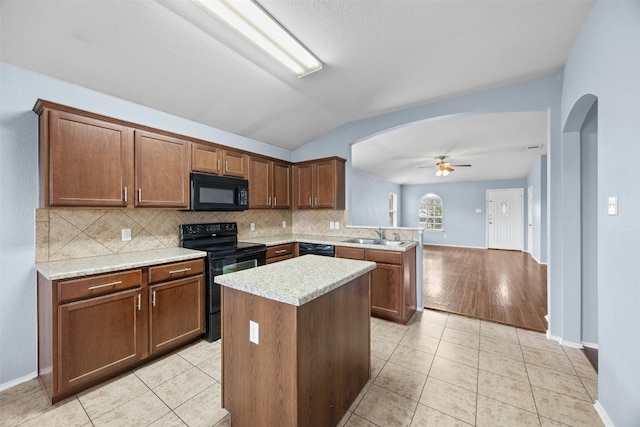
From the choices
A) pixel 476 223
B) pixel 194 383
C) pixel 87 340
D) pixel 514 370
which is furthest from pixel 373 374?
pixel 476 223

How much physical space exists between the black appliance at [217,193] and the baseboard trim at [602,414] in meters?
3.50

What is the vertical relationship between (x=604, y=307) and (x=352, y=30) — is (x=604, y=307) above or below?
below

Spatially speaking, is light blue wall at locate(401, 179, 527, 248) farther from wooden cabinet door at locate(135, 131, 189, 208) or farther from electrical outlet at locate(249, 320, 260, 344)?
electrical outlet at locate(249, 320, 260, 344)

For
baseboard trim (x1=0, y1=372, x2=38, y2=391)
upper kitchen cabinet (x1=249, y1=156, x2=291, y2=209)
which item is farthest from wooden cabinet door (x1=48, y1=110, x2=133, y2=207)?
upper kitchen cabinet (x1=249, y1=156, x2=291, y2=209)

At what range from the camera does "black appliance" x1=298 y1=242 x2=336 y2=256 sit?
3479mm

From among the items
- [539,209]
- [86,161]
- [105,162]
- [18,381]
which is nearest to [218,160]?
[105,162]

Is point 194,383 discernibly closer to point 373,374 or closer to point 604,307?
point 373,374

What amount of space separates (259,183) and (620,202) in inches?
134

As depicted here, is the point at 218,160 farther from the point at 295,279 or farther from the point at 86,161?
the point at 295,279

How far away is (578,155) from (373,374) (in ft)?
9.13

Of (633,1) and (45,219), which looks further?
(45,219)

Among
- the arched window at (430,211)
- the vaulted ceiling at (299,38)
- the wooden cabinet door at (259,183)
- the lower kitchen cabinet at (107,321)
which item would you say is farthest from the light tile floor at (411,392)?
the arched window at (430,211)

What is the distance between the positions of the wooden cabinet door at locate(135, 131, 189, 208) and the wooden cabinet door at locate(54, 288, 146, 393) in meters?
0.92

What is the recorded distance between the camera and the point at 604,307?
5.18 feet
